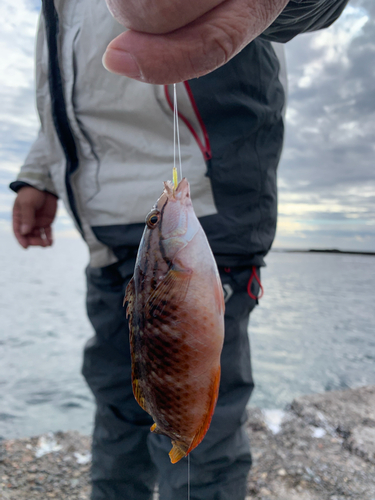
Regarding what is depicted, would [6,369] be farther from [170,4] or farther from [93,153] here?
[170,4]

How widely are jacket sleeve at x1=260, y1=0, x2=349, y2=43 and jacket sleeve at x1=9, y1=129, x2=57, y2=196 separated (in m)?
1.72

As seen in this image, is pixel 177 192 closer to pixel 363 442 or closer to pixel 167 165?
pixel 167 165

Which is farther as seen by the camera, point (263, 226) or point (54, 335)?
point (54, 335)

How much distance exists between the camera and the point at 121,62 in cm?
73

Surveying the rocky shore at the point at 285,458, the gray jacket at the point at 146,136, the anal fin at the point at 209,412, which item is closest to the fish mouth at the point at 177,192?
the anal fin at the point at 209,412

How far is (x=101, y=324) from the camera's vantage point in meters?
2.08

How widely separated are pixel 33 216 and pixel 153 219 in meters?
1.67

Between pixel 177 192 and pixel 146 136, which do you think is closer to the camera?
pixel 177 192

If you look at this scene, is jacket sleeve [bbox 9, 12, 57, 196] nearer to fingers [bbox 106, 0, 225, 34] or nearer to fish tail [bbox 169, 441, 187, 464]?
fingers [bbox 106, 0, 225, 34]

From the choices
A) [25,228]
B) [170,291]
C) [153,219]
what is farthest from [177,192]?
[25,228]

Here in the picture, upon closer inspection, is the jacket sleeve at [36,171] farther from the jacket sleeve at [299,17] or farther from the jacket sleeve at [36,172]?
the jacket sleeve at [299,17]

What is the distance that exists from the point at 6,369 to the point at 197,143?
646cm

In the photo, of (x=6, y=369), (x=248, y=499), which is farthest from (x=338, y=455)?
(x=6, y=369)

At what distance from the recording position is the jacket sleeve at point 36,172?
2.41 metres
